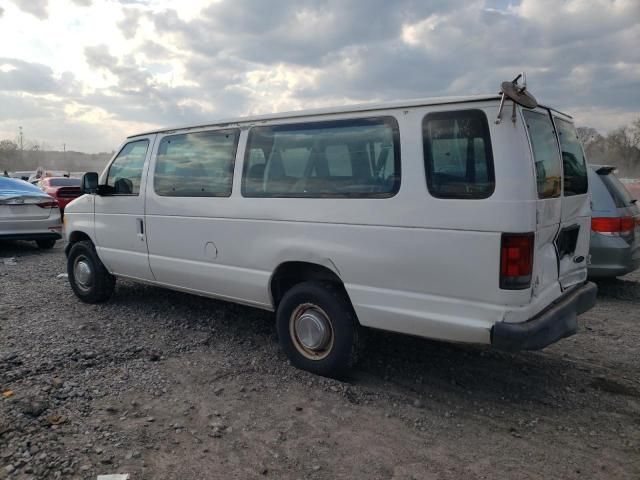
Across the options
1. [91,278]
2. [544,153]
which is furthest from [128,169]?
[544,153]

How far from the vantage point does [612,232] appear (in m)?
6.04

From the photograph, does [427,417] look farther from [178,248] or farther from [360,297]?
[178,248]

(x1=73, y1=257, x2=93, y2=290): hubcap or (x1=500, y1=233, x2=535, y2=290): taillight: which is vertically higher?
(x1=500, y1=233, x2=535, y2=290): taillight

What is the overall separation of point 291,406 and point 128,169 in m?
3.31

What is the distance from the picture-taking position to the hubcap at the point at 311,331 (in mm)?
3982

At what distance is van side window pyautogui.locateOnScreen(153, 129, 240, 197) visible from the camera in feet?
14.8

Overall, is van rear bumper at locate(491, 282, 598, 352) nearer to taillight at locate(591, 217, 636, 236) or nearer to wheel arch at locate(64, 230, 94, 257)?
taillight at locate(591, 217, 636, 236)

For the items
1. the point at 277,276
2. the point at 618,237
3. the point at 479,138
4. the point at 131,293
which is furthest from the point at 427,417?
the point at 131,293

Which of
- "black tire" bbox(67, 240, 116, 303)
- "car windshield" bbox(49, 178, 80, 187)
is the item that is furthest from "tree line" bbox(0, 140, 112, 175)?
"black tire" bbox(67, 240, 116, 303)

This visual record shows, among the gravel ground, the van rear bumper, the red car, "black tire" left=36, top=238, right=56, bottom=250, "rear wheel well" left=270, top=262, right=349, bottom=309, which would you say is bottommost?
the gravel ground

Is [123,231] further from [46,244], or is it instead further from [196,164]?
[46,244]

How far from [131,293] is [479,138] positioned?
16.5ft

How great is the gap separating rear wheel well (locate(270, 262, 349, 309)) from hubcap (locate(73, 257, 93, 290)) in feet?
9.48

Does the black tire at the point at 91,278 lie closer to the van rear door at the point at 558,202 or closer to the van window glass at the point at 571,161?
the van rear door at the point at 558,202
